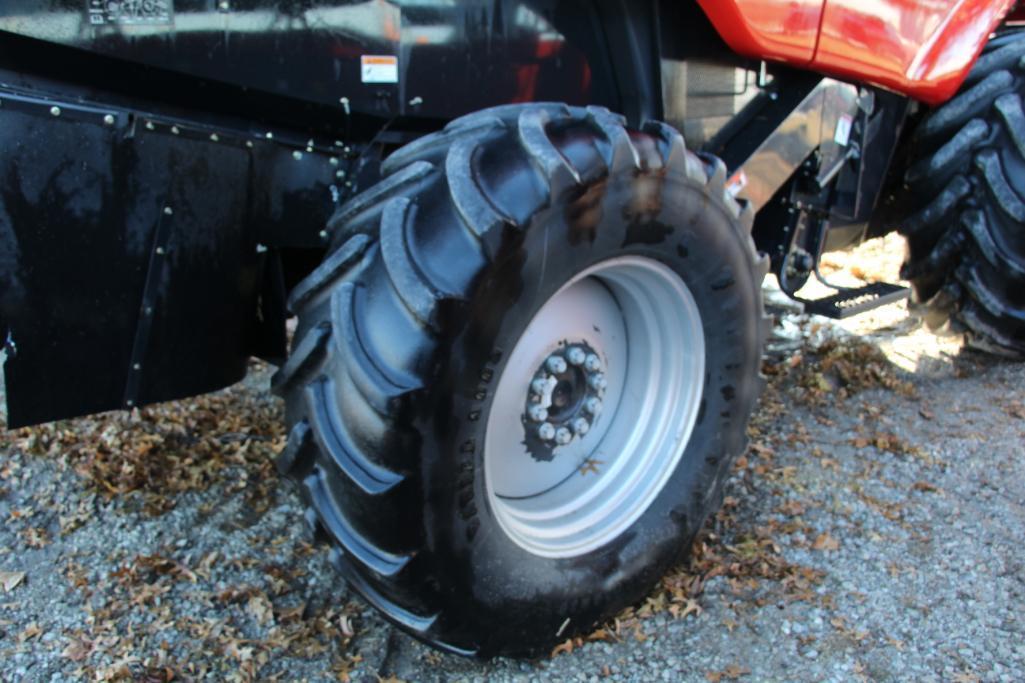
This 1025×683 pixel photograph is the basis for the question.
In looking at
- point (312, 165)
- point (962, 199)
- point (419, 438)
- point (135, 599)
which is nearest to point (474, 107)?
point (312, 165)

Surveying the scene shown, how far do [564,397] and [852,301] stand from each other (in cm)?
166

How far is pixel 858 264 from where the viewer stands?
19.1ft

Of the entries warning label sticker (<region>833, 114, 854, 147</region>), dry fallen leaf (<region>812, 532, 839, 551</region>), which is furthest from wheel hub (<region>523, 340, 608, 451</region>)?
warning label sticker (<region>833, 114, 854, 147</region>)

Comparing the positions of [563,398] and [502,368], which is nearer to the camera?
[502,368]

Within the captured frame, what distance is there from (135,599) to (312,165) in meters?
1.29

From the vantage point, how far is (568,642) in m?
2.41

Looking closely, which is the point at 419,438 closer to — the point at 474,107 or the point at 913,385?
the point at 474,107

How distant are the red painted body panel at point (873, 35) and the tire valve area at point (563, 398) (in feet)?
3.78

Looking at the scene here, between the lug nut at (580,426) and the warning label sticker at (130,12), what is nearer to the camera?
the warning label sticker at (130,12)

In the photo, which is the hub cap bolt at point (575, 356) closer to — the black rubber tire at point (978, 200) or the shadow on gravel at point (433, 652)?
the shadow on gravel at point (433, 652)

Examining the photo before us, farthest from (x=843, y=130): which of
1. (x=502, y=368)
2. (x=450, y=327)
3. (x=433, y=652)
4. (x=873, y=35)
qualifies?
(x=433, y=652)

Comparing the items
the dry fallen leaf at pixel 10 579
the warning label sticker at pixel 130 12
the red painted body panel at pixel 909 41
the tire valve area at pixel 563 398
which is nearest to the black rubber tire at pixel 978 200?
the red painted body panel at pixel 909 41

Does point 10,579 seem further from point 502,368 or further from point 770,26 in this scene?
point 770,26

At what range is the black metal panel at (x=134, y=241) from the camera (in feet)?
5.97
